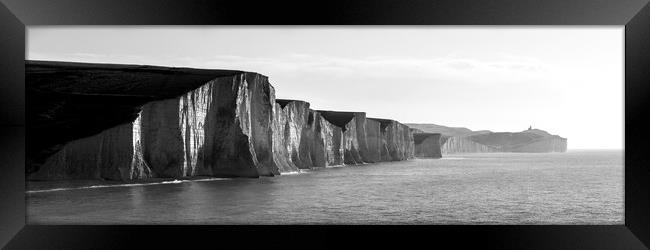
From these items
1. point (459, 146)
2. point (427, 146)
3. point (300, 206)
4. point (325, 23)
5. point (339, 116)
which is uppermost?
point (325, 23)

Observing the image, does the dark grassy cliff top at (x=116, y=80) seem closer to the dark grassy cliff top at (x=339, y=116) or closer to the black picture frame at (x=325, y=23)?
the black picture frame at (x=325, y=23)

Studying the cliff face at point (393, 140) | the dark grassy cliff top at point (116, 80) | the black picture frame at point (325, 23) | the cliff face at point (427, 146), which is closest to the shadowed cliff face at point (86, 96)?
the dark grassy cliff top at point (116, 80)

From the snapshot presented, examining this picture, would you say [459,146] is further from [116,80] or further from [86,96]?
[86,96]

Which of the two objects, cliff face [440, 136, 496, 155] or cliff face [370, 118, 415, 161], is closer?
cliff face [370, 118, 415, 161]

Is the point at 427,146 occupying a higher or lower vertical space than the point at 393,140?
lower

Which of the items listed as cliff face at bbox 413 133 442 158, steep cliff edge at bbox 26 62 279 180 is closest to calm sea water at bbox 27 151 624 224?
steep cliff edge at bbox 26 62 279 180

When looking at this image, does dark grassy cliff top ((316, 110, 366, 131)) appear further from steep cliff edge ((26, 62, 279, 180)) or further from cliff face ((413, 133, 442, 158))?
cliff face ((413, 133, 442, 158))

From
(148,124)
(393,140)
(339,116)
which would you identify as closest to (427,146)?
(393,140)
